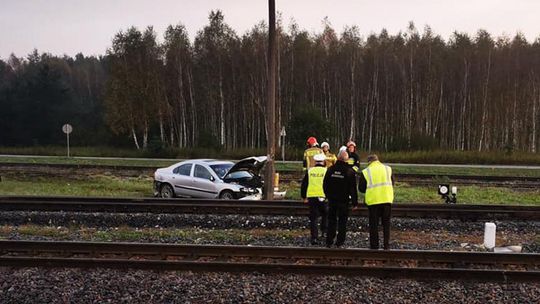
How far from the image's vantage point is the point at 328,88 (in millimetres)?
51000

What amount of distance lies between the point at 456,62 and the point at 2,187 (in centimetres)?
4243

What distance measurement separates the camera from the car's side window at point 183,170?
642 inches

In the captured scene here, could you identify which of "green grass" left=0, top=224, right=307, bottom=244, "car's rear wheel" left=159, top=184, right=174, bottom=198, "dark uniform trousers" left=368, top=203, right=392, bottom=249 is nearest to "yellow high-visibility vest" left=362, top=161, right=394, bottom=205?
"dark uniform trousers" left=368, top=203, right=392, bottom=249

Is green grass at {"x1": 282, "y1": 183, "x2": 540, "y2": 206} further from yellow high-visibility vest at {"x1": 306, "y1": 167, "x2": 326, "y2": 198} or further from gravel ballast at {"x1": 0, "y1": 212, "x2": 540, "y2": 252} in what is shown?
yellow high-visibility vest at {"x1": 306, "y1": 167, "x2": 326, "y2": 198}

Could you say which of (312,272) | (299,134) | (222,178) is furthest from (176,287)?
(299,134)

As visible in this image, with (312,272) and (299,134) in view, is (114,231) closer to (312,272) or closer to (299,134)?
(312,272)

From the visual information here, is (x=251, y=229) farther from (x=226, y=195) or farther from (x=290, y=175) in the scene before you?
(x=290, y=175)

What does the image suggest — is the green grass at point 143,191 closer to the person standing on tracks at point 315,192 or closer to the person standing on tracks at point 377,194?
the person standing on tracks at point 315,192

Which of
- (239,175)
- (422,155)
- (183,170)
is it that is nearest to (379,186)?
(239,175)

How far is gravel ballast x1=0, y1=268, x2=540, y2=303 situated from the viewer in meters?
6.88

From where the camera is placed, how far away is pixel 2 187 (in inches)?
794

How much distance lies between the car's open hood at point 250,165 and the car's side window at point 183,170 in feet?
4.70

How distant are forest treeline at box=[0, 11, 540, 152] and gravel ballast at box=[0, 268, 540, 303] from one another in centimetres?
4025

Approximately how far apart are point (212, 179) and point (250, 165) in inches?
47.8
